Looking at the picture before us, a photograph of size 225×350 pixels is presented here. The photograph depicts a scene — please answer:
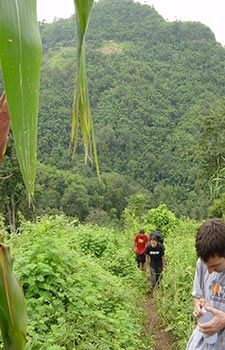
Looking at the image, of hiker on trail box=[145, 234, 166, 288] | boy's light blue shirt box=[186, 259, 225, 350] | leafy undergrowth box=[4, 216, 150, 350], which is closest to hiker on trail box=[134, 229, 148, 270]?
hiker on trail box=[145, 234, 166, 288]

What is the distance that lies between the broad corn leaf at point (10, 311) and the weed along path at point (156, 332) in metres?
3.52

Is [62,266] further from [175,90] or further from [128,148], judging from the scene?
[175,90]

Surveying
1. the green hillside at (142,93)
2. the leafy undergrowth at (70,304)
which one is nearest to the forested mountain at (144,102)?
the green hillside at (142,93)

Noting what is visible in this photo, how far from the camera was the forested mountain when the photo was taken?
27531 millimetres

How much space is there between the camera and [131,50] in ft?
169

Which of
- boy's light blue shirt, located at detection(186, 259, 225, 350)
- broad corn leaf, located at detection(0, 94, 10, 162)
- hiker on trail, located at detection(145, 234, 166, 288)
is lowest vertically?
hiker on trail, located at detection(145, 234, 166, 288)

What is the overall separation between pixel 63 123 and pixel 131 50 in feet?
79.4

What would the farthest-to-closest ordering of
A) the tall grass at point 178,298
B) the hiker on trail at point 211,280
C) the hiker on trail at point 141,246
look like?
the hiker on trail at point 141,246, the tall grass at point 178,298, the hiker on trail at point 211,280

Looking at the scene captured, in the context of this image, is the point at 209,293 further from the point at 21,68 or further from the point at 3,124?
the point at 21,68

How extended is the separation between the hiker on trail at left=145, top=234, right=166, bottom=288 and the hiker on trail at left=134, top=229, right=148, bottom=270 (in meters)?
0.96

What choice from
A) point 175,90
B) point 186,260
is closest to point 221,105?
point 186,260

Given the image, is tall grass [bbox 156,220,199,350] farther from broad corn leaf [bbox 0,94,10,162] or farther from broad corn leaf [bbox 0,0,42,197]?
broad corn leaf [bbox 0,0,42,197]

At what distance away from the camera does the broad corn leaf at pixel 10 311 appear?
0.48m

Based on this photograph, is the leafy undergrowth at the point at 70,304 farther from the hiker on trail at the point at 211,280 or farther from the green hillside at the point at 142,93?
the green hillside at the point at 142,93
